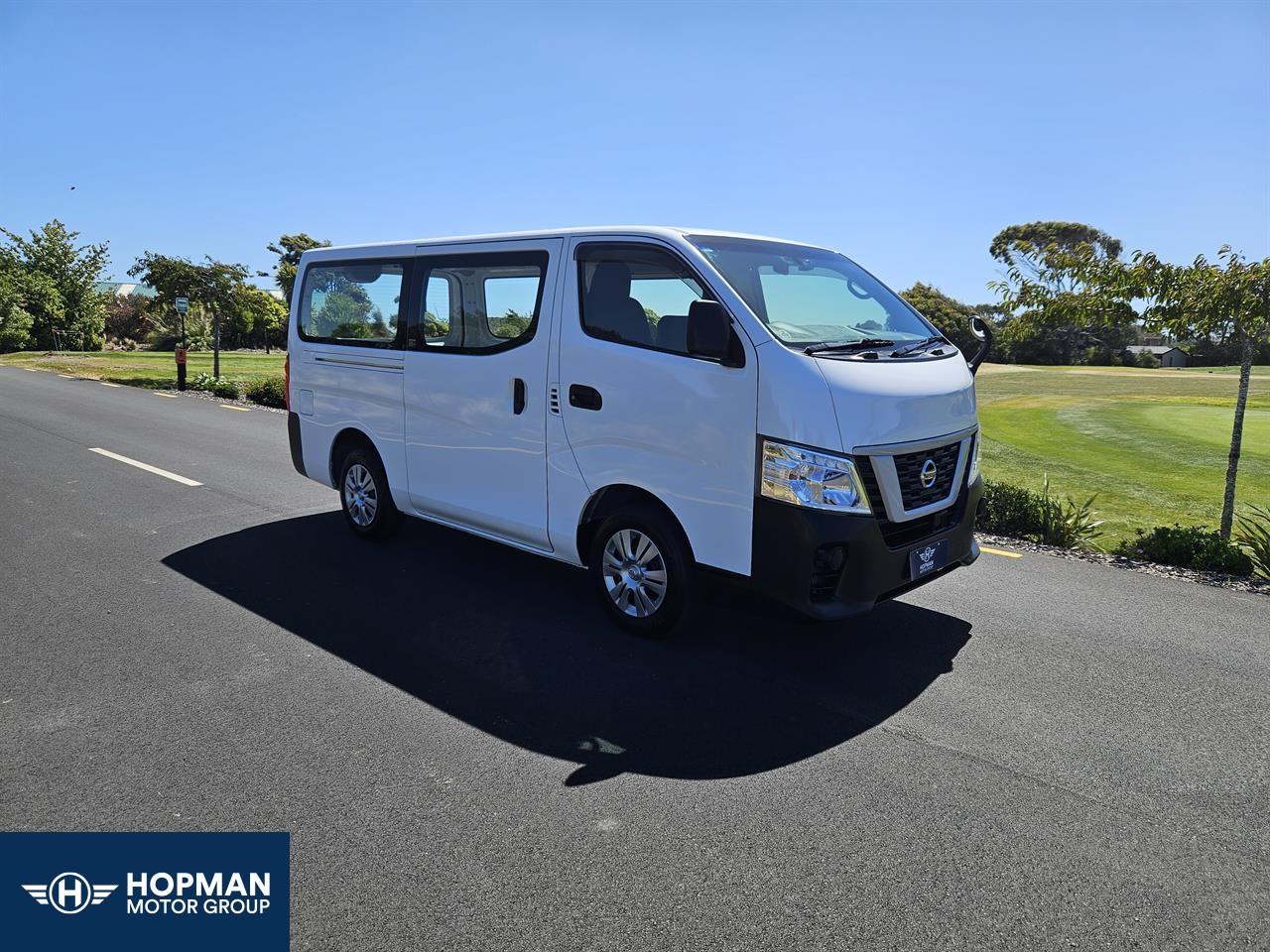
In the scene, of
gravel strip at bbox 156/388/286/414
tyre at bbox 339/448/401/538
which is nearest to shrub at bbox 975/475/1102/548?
tyre at bbox 339/448/401/538

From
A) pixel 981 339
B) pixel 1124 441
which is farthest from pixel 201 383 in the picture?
pixel 1124 441

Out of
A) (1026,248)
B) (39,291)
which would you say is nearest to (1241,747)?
(1026,248)

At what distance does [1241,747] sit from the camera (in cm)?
372

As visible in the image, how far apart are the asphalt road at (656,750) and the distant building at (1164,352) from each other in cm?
5626

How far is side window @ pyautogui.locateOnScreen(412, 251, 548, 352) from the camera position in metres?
5.10

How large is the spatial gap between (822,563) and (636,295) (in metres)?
1.76

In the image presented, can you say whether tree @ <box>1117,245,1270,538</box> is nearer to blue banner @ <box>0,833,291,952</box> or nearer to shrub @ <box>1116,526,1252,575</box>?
shrub @ <box>1116,526,1252,575</box>

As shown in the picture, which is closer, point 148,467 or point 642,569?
point 642,569

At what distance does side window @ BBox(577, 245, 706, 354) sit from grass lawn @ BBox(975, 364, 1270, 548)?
6033mm

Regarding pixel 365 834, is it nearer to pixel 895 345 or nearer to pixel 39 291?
pixel 895 345

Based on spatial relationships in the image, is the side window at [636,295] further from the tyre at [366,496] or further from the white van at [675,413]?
the tyre at [366,496]

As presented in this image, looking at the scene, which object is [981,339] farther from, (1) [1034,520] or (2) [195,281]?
(2) [195,281]

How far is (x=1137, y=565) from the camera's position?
6.93m

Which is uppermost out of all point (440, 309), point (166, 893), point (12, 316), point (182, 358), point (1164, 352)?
point (1164, 352)
